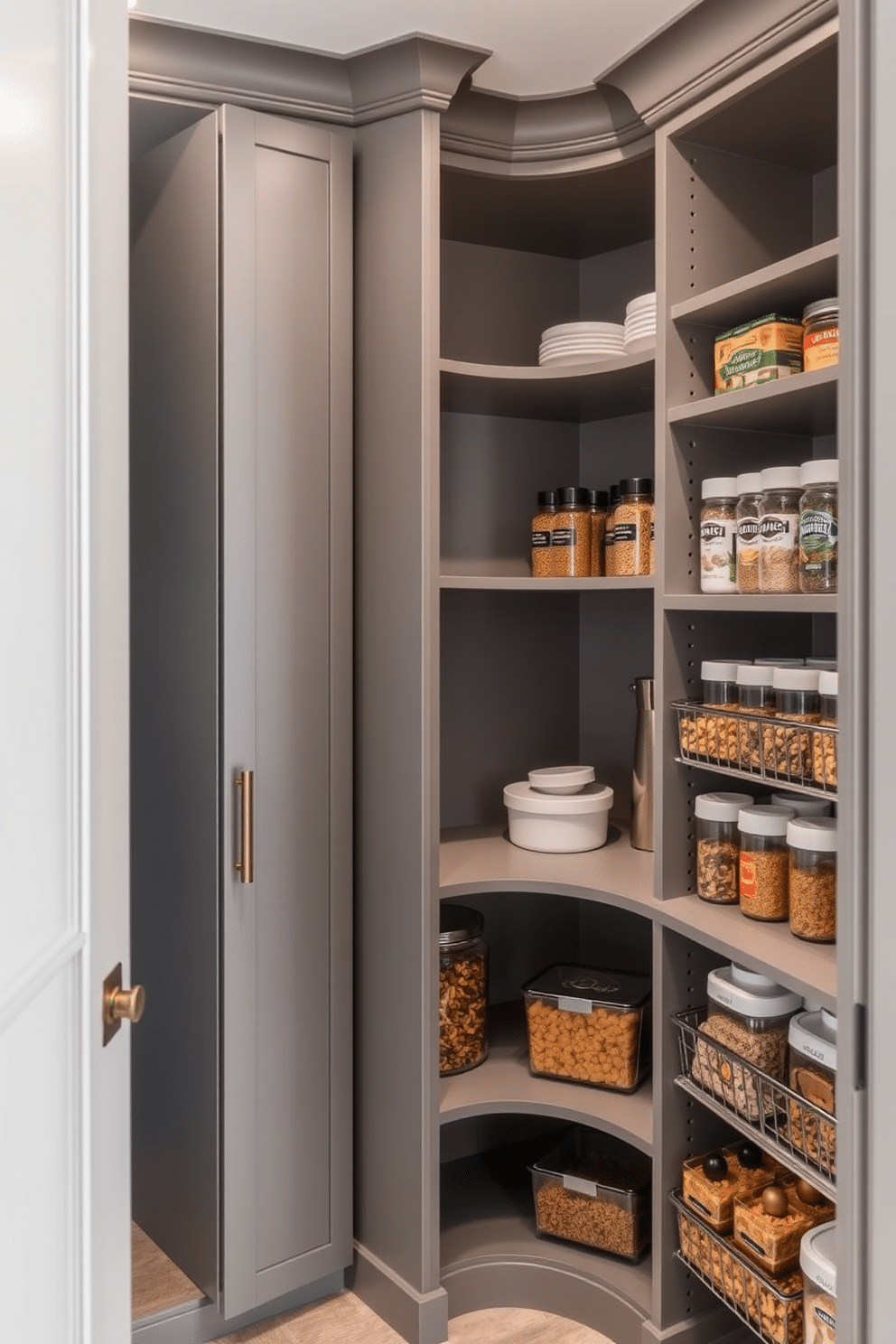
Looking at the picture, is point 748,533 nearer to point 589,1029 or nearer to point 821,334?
point 821,334

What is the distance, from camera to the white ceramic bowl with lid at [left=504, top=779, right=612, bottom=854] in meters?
2.29

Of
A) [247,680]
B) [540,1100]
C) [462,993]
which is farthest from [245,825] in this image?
[540,1100]

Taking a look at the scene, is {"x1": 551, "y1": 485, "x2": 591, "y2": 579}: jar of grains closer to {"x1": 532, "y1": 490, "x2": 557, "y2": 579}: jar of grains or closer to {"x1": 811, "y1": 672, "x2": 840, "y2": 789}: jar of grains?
{"x1": 532, "y1": 490, "x2": 557, "y2": 579}: jar of grains

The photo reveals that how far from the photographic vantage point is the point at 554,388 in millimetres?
2229

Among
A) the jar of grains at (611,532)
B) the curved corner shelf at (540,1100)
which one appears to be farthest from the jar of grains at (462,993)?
the jar of grains at (611,532)

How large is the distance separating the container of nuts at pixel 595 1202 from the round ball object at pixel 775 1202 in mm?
442

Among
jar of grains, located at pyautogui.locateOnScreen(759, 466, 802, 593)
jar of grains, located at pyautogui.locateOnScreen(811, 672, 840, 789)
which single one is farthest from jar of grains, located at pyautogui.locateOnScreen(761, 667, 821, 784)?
jar of grains, located at pyautogui.locateOnScreen(759, 466, 802, 593)

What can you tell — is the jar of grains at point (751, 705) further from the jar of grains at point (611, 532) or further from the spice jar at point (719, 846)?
the jar of grains at point (611, 532)

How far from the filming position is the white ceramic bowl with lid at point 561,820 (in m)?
2.29

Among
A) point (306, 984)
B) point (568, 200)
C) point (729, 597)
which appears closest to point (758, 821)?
point (729, 597)

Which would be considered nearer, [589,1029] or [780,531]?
[780,531]

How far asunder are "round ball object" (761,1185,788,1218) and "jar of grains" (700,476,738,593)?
0.94 meters

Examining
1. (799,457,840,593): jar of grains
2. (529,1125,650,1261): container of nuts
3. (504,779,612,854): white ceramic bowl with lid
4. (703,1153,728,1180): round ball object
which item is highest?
(799,457,840,593): jar of grains

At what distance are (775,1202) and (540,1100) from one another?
515mm
